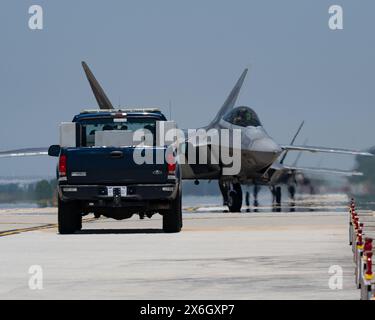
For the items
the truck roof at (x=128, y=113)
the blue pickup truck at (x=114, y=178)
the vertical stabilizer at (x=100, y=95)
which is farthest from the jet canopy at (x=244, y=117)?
the blue pickup truck at (x=114, y=178)

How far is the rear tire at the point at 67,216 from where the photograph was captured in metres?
24.1

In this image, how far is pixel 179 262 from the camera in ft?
55.0

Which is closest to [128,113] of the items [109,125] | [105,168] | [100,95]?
[109,125]

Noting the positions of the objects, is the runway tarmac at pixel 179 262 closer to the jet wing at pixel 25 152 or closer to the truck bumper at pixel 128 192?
the truck bumper at pixel 128 192

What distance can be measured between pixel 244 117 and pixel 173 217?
58.6ft

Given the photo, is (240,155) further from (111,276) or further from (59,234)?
(111,276)

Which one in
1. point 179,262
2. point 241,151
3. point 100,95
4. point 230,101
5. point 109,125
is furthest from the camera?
point 230,101

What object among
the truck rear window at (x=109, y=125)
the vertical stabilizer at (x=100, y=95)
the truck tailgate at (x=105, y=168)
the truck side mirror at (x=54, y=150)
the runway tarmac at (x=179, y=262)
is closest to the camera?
the runway tarmac at (x=179, y=262)

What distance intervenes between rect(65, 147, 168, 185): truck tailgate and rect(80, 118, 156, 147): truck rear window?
1.51 meters

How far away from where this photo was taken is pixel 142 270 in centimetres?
1538

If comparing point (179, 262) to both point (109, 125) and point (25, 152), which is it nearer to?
point (109, 125)

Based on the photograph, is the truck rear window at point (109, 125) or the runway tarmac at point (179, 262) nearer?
the runway tarmac at point (179, 262)

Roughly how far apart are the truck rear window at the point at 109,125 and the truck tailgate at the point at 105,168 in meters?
1.51
